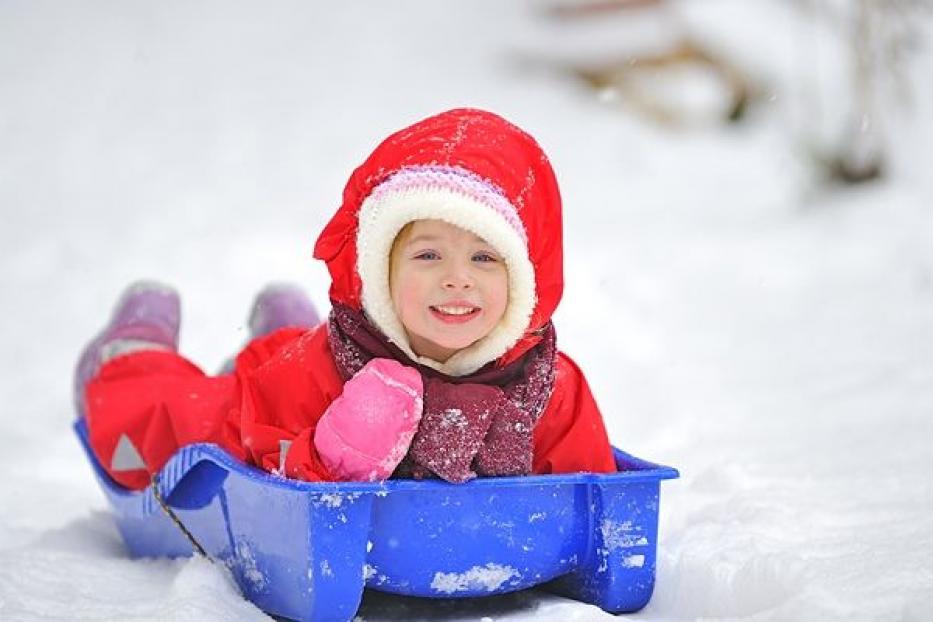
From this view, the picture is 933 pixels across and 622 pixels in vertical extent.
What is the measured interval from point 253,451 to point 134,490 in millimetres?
560

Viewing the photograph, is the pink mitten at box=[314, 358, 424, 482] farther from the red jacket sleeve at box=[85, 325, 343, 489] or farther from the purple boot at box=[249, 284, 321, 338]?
the purple boot at box=[249, 284, 321, 338]

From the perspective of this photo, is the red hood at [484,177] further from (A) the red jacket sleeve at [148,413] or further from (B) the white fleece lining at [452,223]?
(A) the red jacket sleeve at [148,413]

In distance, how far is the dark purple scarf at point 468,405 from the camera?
208cm

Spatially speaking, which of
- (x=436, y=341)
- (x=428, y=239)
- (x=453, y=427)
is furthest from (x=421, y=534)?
(x=428, y=239)

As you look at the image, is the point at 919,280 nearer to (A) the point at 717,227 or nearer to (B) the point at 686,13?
(A) the point at 717,227

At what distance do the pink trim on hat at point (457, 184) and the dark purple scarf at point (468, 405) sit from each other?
253 mm

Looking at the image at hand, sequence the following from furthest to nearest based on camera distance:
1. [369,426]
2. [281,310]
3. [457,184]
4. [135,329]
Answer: [281,310] → [135,329] → [457,184] → [369,426]

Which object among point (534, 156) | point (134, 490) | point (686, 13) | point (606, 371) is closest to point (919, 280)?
point (606, 371)

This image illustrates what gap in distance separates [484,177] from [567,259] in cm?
342

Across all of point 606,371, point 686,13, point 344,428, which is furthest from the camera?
point 686,13

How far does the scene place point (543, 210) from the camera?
229 cm

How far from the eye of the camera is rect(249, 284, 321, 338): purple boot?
10.6ft

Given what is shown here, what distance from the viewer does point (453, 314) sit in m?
2.22

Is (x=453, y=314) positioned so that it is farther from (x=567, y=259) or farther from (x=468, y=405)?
(x=567, y=259)
